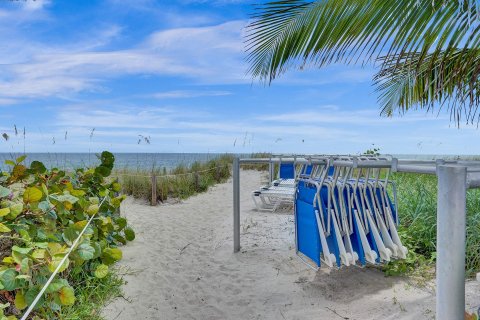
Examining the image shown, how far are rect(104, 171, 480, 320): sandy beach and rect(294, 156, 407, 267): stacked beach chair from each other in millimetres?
390

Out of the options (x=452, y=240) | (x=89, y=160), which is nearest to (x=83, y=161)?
(x=89, y=160)

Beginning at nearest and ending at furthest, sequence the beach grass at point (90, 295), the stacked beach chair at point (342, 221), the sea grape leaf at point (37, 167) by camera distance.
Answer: the beach grass at point (90, 295)
the stacked beach chair at point (342, 221)
the sea grape leaf at point (37, 167)

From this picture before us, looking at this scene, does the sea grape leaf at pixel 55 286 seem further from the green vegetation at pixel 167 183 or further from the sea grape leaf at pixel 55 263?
the green vegetation at pixel 167 183

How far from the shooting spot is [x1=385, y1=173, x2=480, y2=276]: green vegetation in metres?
3.56

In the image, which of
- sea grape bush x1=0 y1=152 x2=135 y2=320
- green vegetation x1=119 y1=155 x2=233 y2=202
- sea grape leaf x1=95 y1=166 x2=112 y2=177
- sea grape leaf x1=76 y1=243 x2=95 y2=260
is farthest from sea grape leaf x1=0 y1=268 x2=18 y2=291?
green vegetation x1=119 y1=155 x2=233 y2=202

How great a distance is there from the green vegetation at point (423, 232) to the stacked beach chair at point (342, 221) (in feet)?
2.39

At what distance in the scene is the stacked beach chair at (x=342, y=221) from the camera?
270 cm

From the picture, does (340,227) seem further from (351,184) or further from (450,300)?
(450,300)

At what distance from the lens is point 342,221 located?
2789 millimetres

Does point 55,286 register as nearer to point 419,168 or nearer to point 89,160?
point 419,168

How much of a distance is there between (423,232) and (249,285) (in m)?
1.93

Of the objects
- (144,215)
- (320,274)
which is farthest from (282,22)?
(144,215)

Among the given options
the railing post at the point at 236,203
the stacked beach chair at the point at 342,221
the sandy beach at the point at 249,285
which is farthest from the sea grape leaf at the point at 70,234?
the railing post at the point at 236,203

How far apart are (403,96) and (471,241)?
240cm
